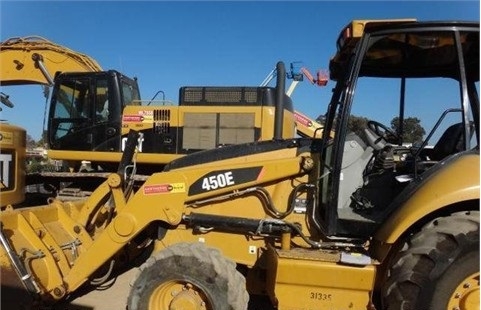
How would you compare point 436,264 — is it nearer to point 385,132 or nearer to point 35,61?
point 385,132

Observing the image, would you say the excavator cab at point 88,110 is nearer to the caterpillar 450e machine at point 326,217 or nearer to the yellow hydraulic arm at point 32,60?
the yellow hydraulic arm at point 32,60

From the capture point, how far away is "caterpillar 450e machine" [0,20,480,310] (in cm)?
320

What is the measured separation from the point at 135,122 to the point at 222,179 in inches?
225

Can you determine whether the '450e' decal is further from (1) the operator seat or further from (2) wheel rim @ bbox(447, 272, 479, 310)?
(2) wheel rim @ bbox(447, 272, 479, 310)

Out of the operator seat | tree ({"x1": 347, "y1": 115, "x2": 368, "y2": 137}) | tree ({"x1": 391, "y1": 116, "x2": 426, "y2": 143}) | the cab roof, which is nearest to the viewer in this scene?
the cab roof

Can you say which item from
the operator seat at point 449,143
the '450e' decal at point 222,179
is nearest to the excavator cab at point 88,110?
the '450e' decal at point 222,179

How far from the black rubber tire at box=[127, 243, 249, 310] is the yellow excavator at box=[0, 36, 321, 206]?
16.9ft

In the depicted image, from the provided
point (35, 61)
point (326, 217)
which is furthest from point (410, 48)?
point (35, 61)

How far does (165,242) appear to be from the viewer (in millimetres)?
4227

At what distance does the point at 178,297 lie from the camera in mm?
3699

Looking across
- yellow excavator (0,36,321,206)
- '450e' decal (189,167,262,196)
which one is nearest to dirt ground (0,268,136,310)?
'450e' decal (189,167,262,196)

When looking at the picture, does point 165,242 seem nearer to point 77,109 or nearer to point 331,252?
point 331,252

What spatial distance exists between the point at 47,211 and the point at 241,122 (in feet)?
15.9

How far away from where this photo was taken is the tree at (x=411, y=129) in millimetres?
3969
